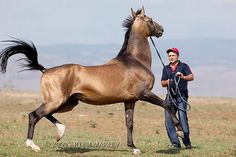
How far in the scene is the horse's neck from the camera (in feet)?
49.4

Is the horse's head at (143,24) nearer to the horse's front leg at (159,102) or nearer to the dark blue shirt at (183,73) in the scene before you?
the dark blue shirt at (183,73)

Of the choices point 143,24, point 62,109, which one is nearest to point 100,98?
point 62,109

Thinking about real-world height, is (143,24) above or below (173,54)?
above

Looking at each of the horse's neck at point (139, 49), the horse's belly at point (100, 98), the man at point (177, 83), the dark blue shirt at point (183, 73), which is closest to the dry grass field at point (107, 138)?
the man at point (177, 83)

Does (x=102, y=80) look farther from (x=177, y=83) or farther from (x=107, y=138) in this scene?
(x=107, y=138)

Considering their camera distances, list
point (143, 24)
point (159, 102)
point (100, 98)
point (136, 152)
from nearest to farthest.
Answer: point (100, 98) < point (159, 102) < point (136, 152) < point (143, 24)

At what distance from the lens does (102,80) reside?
14.3 m

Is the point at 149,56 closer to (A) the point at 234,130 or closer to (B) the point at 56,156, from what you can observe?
(B) the point at 56,156

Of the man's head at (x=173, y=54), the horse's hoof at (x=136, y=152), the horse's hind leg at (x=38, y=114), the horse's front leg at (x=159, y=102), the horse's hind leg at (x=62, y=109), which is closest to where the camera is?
the horse's hind leg at (x=38, y=114)

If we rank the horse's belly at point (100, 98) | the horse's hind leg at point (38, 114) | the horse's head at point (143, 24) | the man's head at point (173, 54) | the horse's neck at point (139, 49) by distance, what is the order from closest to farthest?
the horse's hind leg at point (38, 114) → the horse's belly at point (100, 98) → the horse's neck at point (139, 49) → the horse's head at point (143, 24) → the man's head at point (173, 54)

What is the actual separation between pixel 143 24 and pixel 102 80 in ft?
5.91

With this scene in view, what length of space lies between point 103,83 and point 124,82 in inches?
17.8

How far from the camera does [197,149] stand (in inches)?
630

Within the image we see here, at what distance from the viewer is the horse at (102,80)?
46.1ft
